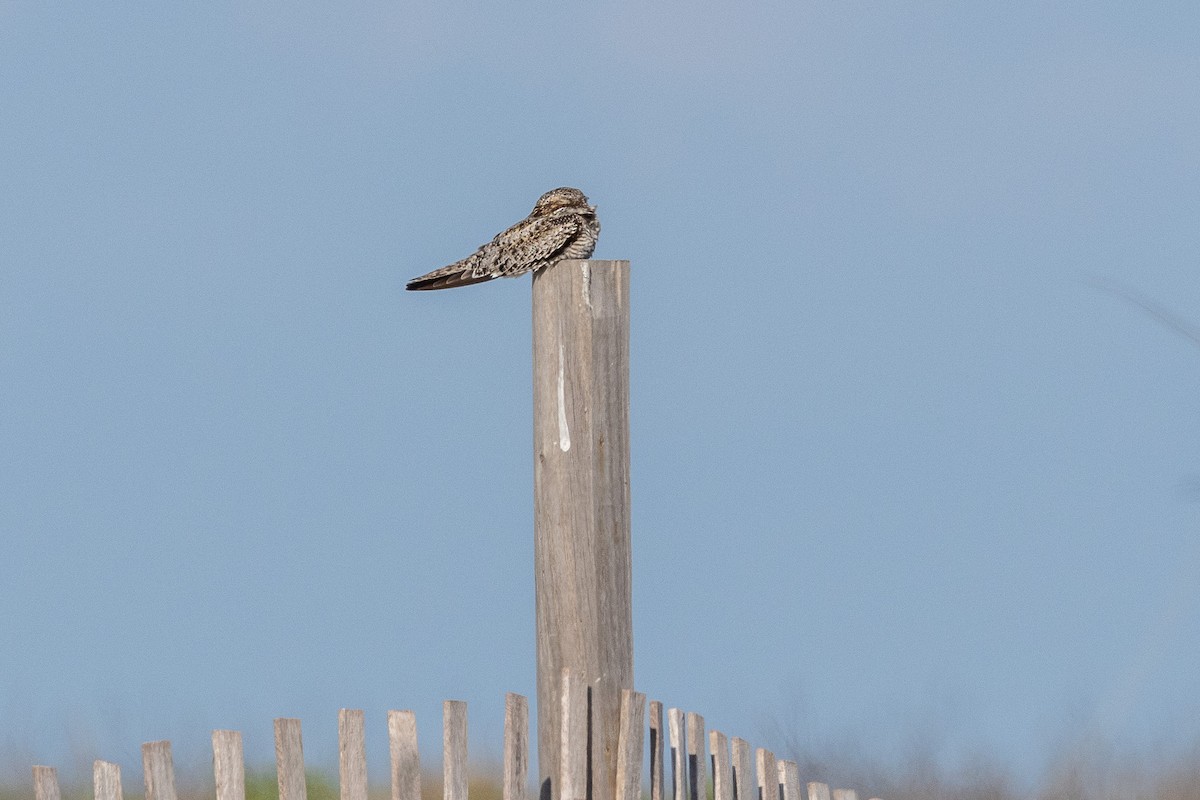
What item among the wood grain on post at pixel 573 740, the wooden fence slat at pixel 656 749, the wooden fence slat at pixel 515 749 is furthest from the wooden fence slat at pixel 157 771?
the wooden fence slat at pixel 656 749

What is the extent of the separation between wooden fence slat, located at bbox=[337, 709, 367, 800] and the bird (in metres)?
1.68

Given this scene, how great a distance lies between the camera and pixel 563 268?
4.24 m

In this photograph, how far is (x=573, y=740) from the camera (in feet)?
13.1

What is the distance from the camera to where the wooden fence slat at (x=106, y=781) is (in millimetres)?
3211

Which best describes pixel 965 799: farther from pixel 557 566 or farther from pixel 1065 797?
pixel 557 566

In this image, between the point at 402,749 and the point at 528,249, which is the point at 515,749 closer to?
the point at 402,749

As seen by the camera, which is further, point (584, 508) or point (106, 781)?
point (584, 508)

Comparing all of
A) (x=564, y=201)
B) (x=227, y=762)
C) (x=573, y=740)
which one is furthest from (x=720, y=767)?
(x=564, y=201)

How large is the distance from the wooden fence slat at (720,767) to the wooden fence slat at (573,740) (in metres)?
0.55

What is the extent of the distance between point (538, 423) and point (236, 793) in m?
1.35

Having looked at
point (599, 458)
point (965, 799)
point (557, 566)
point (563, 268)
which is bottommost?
point (965, 799)

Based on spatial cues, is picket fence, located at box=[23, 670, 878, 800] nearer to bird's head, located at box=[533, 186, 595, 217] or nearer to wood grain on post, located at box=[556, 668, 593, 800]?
wood grain on post, located at box=[556, 668, 593, 800]

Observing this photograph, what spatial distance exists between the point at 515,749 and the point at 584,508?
70cm

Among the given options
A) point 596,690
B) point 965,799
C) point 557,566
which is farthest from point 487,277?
point 965,799
